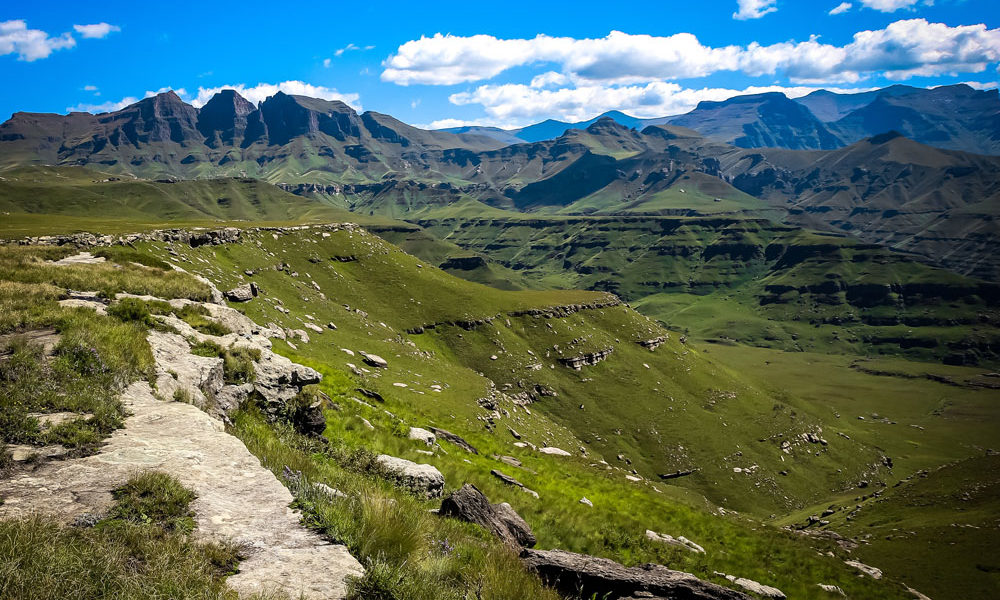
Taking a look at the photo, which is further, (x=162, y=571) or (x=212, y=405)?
(x=212, y=405)

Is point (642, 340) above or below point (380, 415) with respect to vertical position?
below

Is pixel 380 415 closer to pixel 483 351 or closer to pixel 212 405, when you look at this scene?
pixel 212 405

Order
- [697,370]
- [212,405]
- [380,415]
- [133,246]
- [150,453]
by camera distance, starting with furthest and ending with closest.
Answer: [697,370] < [133,246] < [380,415] < [212,405] < [150,453]

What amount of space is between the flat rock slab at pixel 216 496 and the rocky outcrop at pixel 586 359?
9008cm

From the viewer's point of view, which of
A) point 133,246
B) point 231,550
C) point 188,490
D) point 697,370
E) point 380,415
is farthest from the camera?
point 697,370

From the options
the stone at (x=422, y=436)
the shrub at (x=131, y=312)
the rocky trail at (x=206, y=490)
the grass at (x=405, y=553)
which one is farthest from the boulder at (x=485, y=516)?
the shrub at (x=131, y=312)

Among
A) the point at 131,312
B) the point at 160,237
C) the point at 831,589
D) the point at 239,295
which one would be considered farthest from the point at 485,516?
the point at 160,237

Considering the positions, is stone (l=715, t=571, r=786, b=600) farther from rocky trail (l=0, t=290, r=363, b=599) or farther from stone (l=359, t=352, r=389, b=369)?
stone (l=359, t=352, r=389, b=369)

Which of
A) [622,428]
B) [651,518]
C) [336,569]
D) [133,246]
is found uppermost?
[133,246]

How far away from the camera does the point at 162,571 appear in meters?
5.57

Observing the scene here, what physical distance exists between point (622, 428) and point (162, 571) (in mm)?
88679

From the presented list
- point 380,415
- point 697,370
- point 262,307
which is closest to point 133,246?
point 262,307

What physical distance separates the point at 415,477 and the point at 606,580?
21.5 feet

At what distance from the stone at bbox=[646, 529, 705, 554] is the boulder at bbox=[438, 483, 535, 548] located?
33.9 feet
